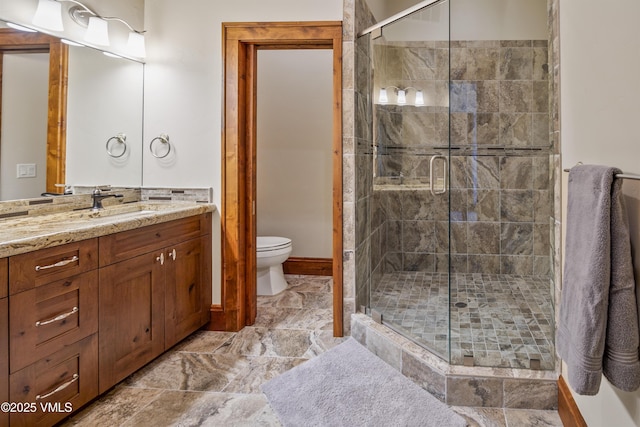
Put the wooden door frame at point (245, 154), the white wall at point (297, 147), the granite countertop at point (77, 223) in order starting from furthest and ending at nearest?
the white wall at point (297, 147) → the wooden door frame at point (245, 154) → the granite countertop at point (77, 223)

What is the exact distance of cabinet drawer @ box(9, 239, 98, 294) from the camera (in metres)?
1.50

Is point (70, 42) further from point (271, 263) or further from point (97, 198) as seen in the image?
point (271, 263)

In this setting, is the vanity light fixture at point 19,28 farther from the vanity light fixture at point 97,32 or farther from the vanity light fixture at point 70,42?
the vanity light fixture at point 97,32

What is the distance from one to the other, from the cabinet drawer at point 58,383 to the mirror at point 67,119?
0.92 meters

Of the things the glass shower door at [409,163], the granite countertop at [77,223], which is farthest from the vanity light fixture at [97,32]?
the glass shower door at [409,163]

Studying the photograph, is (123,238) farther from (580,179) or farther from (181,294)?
(580,179)

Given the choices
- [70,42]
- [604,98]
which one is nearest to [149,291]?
[70,42]

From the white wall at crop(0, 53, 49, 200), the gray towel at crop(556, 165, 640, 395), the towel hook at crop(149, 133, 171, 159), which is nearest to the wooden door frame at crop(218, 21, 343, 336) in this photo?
the towel hook at crop(149, 133, 171, 159)

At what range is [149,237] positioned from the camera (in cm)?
225

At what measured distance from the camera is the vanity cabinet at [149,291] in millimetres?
1972

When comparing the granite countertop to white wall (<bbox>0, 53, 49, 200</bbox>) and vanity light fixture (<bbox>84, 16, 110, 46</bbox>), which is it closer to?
white wall (<bbox>0, 53, 49, 200</bbox>)

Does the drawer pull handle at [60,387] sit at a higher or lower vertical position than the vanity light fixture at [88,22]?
lower

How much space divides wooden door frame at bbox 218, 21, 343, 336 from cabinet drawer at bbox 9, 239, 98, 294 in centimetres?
110

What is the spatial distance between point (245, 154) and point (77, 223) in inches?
48.1
